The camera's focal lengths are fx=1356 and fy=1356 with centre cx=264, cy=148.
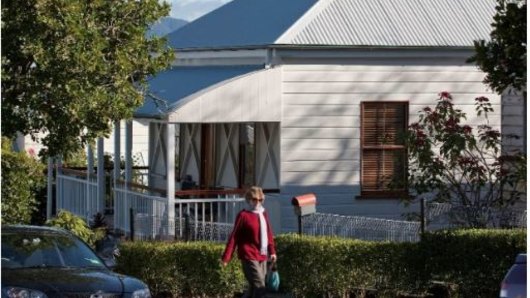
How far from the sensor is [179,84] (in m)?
24.3

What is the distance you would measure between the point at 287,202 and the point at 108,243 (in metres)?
3.91

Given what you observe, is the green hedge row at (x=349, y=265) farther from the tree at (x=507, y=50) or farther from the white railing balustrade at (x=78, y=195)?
the white railing balustrade at (x=78, y=195)

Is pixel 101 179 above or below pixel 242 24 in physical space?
below

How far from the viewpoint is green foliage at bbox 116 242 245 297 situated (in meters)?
18.2

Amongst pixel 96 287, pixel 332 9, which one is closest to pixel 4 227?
pixel 96 287

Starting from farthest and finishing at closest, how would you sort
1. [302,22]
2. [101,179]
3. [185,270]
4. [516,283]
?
[101,179]
[302,22]
[185,270]
[516,283]

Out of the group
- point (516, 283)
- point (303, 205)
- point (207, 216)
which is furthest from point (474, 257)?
point (207, 216)

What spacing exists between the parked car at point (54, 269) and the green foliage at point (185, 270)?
245 cm

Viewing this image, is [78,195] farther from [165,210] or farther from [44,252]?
[44,252]

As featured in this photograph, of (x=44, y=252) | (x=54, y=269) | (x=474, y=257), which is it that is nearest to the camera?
(x=54, y=269)

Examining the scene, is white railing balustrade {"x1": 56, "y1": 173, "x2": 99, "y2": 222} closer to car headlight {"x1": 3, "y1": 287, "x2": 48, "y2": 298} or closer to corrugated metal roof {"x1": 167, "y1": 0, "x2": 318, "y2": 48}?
corrugated metal roof {"x1": 167, "y1": 0, "x2": 318, "y2": 48}

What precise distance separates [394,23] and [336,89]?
1.74 meters

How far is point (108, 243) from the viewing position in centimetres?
2047

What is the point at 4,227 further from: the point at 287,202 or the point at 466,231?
the point at 287,202
